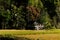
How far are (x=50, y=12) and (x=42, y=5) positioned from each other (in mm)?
2661

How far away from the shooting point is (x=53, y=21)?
52062 mm

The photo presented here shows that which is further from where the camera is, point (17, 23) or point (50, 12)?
point (50, 12)

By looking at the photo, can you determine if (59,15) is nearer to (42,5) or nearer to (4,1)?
(42,5)

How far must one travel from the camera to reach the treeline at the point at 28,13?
151 feet

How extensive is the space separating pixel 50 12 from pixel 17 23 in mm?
9324

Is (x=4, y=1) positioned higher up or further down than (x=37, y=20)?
higher up

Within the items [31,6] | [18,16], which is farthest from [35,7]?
[18,16]

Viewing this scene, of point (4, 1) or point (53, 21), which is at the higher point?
point (4, 1)

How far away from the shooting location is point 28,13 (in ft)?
156

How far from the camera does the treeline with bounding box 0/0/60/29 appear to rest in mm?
45938

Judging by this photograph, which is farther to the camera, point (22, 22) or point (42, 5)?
point (42, 5)

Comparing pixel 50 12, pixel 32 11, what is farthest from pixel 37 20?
pixel 50 12

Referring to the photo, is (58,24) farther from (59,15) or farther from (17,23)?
(17,23)

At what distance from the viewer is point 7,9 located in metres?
48.0
